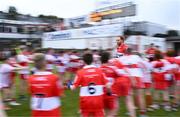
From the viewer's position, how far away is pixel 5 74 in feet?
34.6

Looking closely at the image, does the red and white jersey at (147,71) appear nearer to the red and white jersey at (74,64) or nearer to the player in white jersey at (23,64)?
the player in white jersey at (23,64)

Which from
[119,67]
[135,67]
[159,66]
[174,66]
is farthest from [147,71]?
[119,67]

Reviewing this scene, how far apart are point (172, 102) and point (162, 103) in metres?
0.36

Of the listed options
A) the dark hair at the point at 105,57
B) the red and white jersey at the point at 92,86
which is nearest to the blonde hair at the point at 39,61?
the red and white jersey at the point at 92,86

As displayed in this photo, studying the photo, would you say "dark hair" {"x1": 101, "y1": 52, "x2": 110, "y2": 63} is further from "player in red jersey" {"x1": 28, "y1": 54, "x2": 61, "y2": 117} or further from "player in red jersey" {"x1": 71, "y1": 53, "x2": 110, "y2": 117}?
"player in red jersey" {"x1": 28, "y1": 54, "x2": 61, "y2": 117}

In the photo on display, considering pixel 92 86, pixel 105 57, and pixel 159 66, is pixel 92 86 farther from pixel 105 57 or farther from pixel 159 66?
pixel 159 66

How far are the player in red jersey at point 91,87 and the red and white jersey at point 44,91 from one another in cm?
90

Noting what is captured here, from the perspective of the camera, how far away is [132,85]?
30.4 feet

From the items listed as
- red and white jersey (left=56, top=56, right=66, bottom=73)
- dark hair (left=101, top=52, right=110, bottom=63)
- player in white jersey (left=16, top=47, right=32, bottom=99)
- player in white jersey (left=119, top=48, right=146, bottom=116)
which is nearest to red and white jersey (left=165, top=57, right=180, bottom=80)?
player in white jersey (left=119, top=48, right=146, bottom=116)

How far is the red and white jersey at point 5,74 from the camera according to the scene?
10109 millimetres

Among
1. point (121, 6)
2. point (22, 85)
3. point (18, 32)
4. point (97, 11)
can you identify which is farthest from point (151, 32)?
point (18, 32)

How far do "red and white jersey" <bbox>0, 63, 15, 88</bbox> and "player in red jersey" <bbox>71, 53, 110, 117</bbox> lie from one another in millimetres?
3675

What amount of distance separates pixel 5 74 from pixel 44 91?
4711mm

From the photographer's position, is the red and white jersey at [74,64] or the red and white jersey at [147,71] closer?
the red and white jersey at [147,71]
